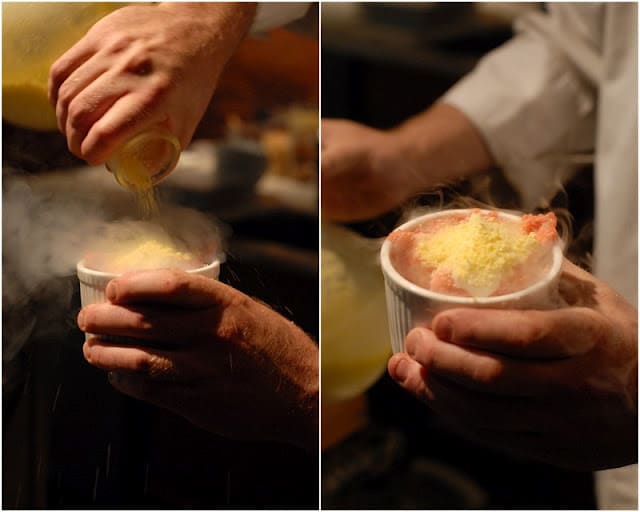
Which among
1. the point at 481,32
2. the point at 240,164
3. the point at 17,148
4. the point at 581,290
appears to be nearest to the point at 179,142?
the point at 240,164

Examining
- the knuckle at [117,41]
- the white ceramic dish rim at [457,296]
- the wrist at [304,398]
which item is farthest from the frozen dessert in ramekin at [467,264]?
the knuckle at [117,41]

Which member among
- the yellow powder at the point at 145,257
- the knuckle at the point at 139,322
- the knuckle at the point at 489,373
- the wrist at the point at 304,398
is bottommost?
the wrist at the point at 304,398

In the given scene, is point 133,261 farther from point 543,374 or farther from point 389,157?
point 543,374

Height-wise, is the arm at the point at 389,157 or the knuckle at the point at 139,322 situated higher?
the arm at the point at 389,157

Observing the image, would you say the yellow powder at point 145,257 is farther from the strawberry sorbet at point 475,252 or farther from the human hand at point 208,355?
the strawberry sorbet at point 475,252

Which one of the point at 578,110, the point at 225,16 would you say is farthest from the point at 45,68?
the point at 578,110

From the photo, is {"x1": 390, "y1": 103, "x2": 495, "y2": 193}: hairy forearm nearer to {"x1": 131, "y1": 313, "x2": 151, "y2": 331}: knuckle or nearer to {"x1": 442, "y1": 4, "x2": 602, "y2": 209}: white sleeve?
{"x1": 442, "y1": 4, "x2": 602, "y2": 209}: white sleeve
